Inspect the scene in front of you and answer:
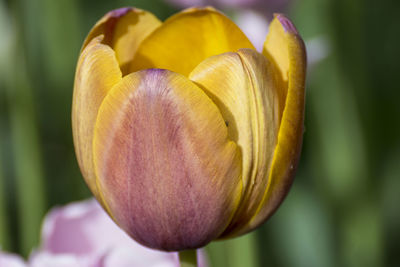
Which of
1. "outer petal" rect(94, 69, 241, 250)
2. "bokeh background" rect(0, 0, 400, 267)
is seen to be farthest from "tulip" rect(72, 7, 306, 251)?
"bokeh background" rect(0, 0, 400, 267)

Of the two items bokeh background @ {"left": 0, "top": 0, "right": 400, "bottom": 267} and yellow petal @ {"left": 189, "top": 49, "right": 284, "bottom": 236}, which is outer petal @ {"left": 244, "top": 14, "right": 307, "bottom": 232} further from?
bokeh background @ {"left": 0, "top": 0, "right": 400, "bottom": 267}

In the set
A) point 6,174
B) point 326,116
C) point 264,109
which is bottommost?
point 6,174

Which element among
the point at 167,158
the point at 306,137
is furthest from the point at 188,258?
the point at 306,137

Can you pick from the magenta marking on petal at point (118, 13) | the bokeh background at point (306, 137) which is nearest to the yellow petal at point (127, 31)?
the magenta marking on petal at point (118, 13)

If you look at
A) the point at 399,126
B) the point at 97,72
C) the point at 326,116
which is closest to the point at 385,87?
the point at 399,126

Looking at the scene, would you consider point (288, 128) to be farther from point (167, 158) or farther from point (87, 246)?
point (87, 246)

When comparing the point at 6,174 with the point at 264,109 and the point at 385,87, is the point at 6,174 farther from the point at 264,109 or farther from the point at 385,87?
the point at 264,109
